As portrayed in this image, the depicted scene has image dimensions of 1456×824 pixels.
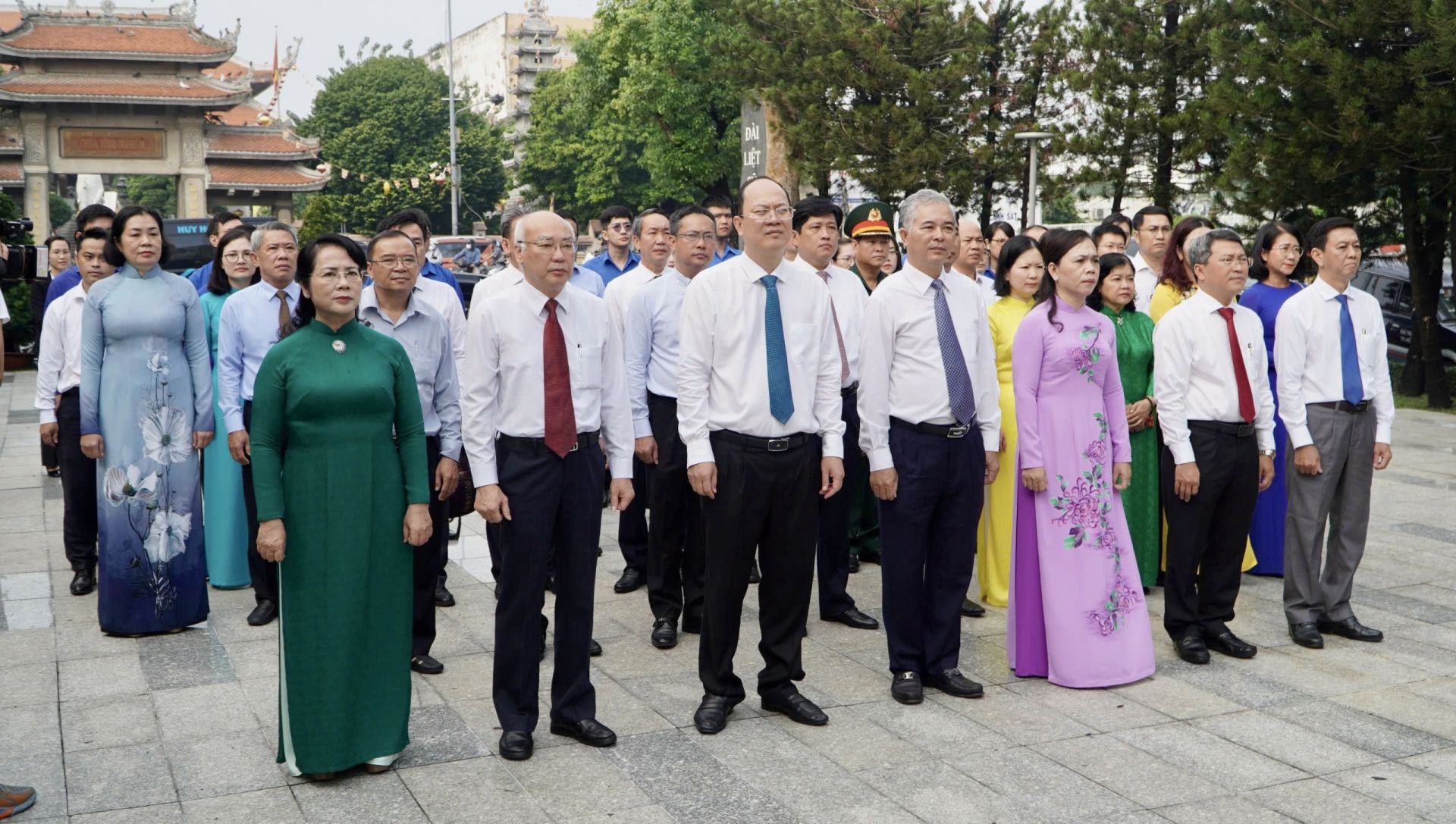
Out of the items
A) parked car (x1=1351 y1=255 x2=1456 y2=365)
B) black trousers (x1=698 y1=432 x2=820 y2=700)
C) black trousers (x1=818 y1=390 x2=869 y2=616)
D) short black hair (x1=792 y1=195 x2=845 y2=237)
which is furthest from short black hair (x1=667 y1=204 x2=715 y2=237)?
parked car (x1=1351 y1=255 x2=1456 y2=365)

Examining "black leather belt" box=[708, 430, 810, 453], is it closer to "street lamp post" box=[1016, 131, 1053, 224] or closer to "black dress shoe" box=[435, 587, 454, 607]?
"black dress shoe" box=[435, 587, 454, 607]

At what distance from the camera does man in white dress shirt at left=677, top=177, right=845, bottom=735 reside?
4734mm

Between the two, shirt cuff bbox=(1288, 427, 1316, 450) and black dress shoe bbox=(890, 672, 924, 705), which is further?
shirt cuff bbox=(1288, 427, 1316, 450)

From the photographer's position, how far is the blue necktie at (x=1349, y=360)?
5.94 meters

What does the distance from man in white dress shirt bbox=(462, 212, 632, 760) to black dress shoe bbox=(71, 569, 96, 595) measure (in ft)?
11.6

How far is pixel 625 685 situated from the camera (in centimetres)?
543

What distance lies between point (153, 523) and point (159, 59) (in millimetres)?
41499

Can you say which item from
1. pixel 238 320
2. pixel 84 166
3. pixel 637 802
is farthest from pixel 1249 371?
pixel 84 166

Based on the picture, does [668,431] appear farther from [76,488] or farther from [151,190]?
[151,190]

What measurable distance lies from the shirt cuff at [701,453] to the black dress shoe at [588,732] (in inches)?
38.4

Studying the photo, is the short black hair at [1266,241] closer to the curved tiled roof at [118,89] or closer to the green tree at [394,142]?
the curved tiled roof at [118,89]

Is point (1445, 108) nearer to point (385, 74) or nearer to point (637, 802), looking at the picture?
point (637, 802)

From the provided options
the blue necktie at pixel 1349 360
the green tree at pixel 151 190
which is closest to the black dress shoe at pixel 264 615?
the blue necktie at pixel 1349 360

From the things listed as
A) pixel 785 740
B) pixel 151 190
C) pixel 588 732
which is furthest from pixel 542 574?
pixel 151 190
